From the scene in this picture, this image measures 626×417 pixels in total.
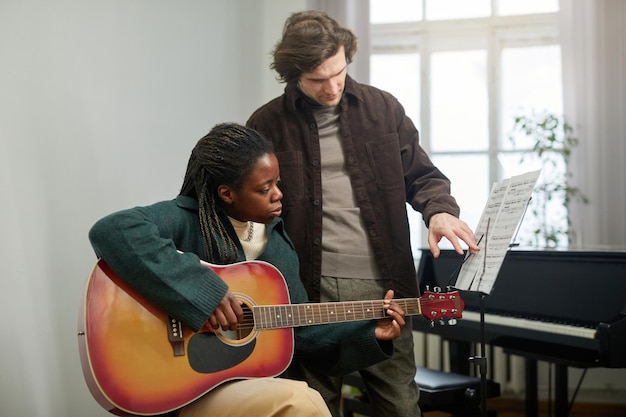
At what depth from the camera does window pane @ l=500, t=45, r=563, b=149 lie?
14.6 ft

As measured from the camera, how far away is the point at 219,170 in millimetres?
1831

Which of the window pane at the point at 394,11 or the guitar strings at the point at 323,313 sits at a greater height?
the window pane at the point at 394,11

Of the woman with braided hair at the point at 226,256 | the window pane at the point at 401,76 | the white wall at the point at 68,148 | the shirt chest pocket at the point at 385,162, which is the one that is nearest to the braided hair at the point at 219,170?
the woman with braided hair at the point at 226,256

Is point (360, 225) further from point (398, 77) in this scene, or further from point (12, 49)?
point (398, 77)

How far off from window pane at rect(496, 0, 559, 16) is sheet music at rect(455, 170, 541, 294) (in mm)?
2974

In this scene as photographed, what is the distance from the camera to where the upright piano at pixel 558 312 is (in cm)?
284

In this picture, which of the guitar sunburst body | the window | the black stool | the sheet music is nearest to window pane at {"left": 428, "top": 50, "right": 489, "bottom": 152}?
the window

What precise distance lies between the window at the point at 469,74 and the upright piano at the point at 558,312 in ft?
4.02

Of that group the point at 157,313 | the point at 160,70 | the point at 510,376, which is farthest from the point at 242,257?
the point at 510,376

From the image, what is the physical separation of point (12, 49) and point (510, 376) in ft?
10.9

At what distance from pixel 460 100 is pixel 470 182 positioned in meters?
0.51

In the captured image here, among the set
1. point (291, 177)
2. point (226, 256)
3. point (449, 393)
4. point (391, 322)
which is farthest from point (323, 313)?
point (449, 393)

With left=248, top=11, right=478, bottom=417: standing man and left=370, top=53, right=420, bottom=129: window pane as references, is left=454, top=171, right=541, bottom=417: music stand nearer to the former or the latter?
left=248, top=11, right=478, bottom=417: standing man

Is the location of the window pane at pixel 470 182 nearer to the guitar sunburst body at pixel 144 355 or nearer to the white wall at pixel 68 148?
the white wall at pixel 68 148
